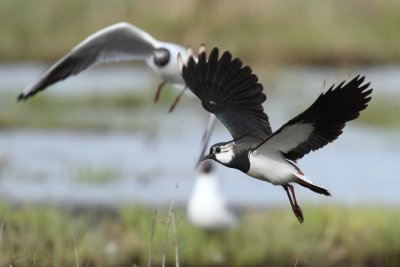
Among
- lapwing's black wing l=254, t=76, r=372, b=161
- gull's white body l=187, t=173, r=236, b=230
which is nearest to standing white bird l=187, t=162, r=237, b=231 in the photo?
gull's white body l=187, t=173, r=236, b=230

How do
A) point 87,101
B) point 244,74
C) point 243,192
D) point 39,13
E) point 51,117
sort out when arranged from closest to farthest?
point 244,74 < point 243,192 < point 51,117 < point 87,101 < point 39,13

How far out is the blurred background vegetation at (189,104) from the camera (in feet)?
31.4

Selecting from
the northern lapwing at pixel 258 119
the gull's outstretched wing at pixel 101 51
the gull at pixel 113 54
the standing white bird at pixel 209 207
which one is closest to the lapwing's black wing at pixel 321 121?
the northern lapwing at pixel 258 119

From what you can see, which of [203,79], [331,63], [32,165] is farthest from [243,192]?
[331,63]

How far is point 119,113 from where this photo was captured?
736 inches

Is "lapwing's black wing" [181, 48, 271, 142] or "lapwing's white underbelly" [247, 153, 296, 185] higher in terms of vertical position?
"lapwing's black wing" [181, 48, 271, 142]

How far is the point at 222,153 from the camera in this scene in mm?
6355

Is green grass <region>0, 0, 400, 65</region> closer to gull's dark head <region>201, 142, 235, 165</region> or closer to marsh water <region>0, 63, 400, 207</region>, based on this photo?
marsh water <region>0, 63, 400, 207</region>

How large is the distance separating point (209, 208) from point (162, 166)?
14.4ft

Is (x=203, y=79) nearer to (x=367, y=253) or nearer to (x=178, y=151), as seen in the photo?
(x=367, y=253)

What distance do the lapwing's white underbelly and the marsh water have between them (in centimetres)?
477

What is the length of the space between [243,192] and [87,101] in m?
5.91

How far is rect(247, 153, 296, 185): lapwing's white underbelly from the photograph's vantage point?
6.33 metres

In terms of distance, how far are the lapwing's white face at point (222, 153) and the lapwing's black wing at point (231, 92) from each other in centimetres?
13
